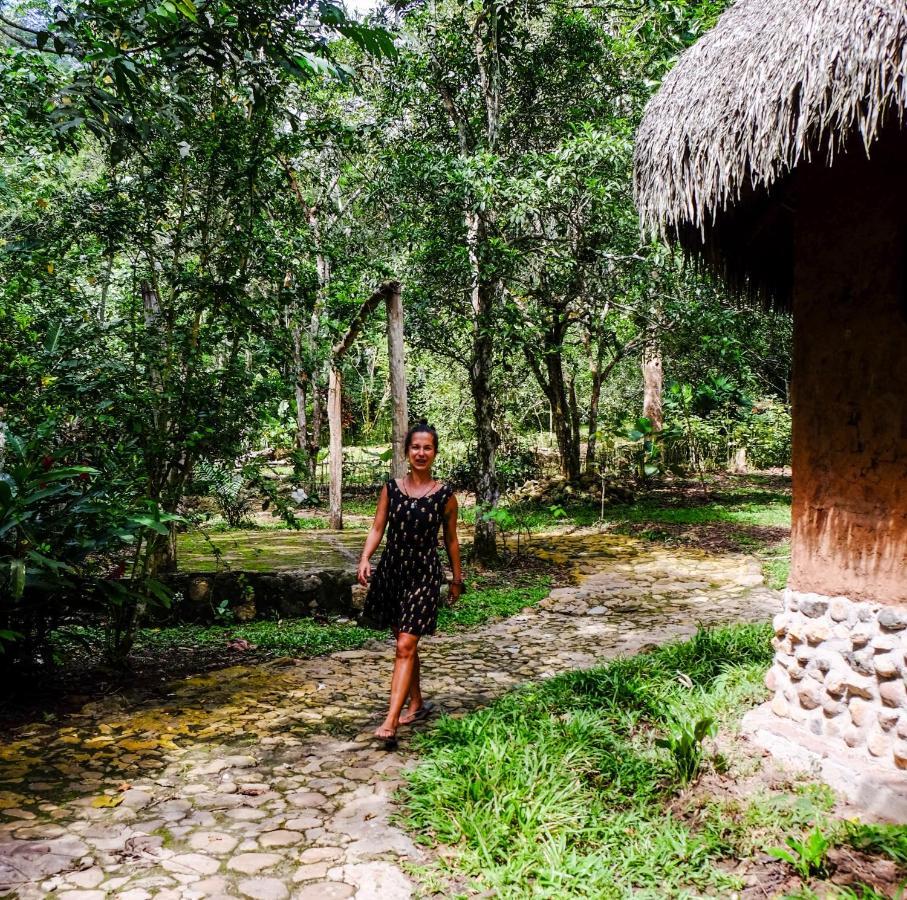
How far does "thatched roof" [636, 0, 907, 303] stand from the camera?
9.46 ft

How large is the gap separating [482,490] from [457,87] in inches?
206

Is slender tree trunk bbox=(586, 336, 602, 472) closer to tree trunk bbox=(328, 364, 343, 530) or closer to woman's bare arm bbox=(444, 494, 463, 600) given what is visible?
tree trunk bbox=(328, 364, 343, 530)

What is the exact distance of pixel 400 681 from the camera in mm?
3854

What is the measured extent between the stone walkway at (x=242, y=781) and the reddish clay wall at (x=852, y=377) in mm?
2344

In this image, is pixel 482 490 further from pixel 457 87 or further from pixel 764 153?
pixel 764 153

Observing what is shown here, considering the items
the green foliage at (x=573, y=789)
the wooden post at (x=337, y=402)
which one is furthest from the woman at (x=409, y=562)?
the wooden post at (x=337, y=402)

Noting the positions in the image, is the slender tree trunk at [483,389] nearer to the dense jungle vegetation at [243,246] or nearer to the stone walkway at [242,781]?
the dense jungle vegetation at [243,246]

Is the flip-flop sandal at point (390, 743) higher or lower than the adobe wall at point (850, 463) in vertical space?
lower

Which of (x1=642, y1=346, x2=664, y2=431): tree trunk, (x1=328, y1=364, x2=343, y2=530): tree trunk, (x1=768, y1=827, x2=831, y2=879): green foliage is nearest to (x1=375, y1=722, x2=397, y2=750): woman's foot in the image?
(x1=768, y1=827, x2=831, y2=879): green foliage

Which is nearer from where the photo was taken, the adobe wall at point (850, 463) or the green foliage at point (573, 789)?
the green foliage at point (573, 789)

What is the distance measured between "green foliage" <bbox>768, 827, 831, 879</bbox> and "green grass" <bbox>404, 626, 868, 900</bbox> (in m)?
0.12

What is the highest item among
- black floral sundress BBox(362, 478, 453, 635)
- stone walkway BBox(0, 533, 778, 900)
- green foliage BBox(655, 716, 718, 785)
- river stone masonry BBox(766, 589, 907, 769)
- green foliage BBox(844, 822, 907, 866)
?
black floral sundress BBox(362, 478, 453, 635)

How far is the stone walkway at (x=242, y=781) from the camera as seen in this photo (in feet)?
8.89

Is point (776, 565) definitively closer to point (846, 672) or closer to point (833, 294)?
point (846, 672)
